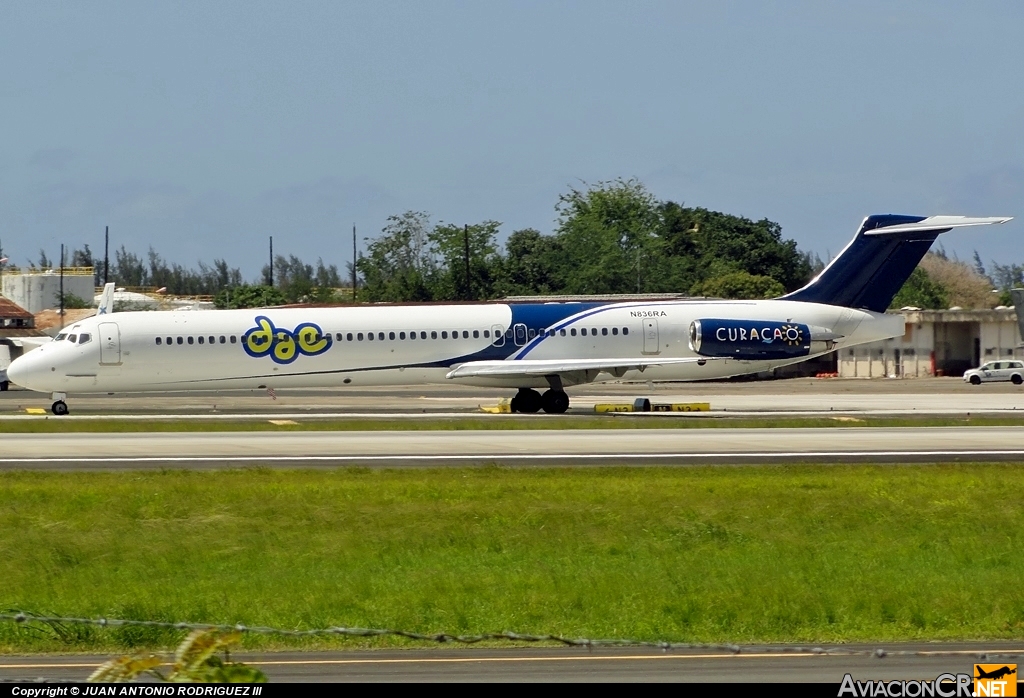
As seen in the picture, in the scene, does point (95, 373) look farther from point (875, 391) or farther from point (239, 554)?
point (875, 391)

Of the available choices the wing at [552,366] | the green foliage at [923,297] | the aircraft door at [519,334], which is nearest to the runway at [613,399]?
the wing at [552,366]

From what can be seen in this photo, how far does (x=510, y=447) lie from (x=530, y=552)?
43.9 feet

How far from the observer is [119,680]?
6.74 m

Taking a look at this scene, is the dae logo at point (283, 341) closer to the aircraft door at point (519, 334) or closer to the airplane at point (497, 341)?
the airplane at point (497, 341)

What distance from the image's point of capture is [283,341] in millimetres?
44062

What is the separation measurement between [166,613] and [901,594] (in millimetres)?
8849

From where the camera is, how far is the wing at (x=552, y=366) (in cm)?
4359

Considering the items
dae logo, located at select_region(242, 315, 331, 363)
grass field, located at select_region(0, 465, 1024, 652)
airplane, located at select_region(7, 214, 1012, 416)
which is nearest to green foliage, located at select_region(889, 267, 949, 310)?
airplane, located at select_region(7, 214, 1012, 416)

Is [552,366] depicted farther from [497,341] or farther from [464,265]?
[464,265]

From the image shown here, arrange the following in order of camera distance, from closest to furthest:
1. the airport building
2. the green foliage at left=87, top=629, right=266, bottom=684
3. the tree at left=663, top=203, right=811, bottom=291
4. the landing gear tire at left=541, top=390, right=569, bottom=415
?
the green foliage at left=87, top=629, right=266, bottom=684 < the landing gear tire at left=541, top=390, right=569, bottom=415 < the airport building < the tree at left=663, top=203, right=811, bottom=291

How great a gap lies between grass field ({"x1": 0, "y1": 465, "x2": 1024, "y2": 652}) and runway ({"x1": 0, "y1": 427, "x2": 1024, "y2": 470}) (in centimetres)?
246

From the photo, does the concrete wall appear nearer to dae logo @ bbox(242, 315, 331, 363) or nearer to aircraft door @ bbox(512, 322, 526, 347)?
dae logo @ bbox(242, 315, 331, 363)

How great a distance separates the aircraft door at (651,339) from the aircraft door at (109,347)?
18416mm

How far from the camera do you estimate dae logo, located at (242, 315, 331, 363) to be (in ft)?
Result: 144
